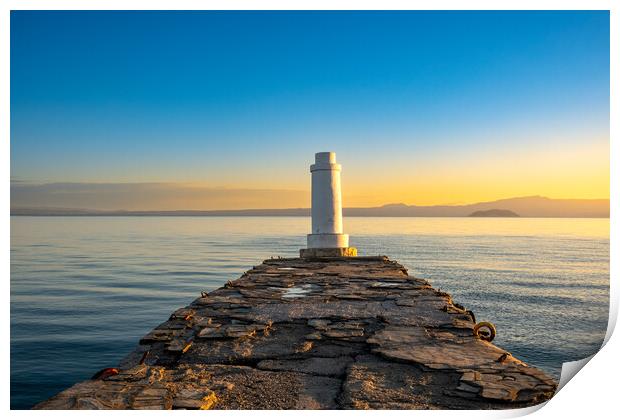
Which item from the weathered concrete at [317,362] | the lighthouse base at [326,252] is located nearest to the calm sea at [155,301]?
the weathered concrete at [317,362]

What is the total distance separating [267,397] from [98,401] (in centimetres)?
112

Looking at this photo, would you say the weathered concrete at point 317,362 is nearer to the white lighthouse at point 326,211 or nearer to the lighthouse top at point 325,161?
the white lighthouse at point 326,211

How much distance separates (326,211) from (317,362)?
9.13 m

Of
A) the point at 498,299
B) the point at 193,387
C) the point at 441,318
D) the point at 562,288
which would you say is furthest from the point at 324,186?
the point at 562,288

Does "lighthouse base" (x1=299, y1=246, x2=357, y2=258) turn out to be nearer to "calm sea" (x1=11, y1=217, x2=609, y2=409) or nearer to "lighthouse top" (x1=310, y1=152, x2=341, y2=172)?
"lighthouse top" (x1=310, y1=152, x2=341, y2=172)

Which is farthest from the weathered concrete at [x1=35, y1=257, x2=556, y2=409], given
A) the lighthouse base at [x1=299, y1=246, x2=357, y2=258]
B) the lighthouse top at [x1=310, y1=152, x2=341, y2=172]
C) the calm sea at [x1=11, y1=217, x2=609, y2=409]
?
the lighthouse top at [x1=310, y1=152, x2=341, y2=172]

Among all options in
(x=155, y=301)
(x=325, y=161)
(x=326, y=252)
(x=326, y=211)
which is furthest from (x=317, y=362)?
(x=155, y=301)

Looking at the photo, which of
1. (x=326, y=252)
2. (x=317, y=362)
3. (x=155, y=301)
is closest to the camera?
(x=317, y=362)

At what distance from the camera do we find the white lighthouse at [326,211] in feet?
45.7

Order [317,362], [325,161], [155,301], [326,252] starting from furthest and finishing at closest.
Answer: [155,301], [325,161], [326,252], [317,362]

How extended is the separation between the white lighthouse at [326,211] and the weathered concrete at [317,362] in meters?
5.94

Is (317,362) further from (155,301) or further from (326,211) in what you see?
(155,301)

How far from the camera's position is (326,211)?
1396 centimetres

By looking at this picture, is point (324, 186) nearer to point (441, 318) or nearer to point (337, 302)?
point (337, 302)
